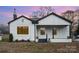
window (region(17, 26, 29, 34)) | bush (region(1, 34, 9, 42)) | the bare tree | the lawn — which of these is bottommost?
the lawn

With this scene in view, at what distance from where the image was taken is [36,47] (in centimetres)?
251

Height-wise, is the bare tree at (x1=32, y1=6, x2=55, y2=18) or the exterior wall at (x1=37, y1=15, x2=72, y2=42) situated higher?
the bare tree at (x1=32, y1=6, x2=55, y2=18)

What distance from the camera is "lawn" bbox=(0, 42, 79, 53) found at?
8.18ft

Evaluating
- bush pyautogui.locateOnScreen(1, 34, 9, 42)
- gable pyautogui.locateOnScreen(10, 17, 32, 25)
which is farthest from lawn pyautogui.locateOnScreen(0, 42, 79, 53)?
gable pyautogui.locateOnScreen(10, 17, 32, 25)

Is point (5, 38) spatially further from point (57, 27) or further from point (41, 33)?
point (57, 27)

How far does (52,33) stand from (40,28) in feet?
0.51

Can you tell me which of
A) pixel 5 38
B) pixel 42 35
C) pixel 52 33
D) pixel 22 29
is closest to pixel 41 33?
pixel 42 35

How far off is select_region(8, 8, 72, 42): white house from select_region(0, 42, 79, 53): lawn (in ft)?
0.20

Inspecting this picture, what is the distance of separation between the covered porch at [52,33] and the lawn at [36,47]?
0.06 meters

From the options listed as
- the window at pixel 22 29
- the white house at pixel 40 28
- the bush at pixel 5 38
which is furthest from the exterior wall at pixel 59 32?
the bush at pixel 5 38

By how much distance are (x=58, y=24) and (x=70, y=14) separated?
0.62 ft

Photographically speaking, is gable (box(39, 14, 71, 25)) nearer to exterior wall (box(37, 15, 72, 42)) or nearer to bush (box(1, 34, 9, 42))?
exterior wall (box(37, 15, 72, 42))

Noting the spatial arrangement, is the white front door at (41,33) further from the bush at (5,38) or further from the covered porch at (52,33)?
the bush at (5,38)

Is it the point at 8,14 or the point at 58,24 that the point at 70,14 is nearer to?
the point at 58,24
